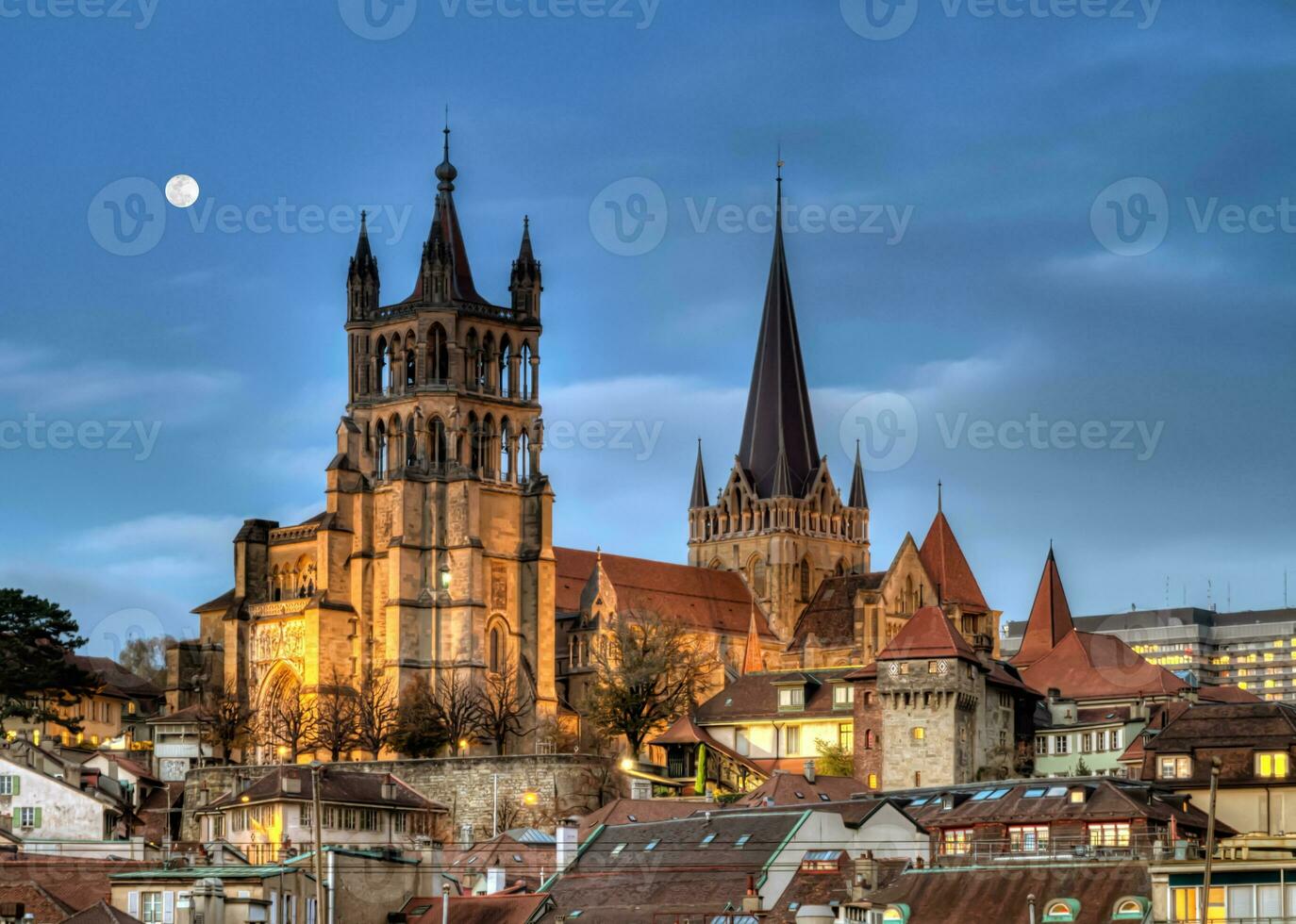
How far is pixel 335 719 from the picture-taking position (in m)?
157

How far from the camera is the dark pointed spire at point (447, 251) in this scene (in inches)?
6870

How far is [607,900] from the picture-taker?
99750mm

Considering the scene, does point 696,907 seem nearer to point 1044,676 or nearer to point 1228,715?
point 1228,715

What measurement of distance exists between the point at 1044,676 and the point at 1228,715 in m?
36.4

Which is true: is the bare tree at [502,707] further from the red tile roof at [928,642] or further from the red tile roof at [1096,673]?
the red tile roof at [928,642]

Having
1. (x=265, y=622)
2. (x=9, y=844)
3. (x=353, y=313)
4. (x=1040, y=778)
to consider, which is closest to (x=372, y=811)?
(x=9, y=844)

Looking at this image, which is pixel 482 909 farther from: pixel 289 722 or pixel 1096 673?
pixel 289 722

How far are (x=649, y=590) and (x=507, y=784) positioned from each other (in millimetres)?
53422

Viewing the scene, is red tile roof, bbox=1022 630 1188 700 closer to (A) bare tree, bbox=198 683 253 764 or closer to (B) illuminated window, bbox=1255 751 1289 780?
(B) illuminated window, bbox=1255 751 1289 780

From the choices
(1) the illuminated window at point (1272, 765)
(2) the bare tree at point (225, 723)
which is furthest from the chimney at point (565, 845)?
(2) the bare tree at point (225, 723)

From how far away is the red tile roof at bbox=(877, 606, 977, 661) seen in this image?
13425 cm

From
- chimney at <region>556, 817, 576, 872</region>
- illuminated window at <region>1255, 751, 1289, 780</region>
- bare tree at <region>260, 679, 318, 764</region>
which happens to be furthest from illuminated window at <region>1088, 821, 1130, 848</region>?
bare tree at <region>260, 679, 318, 764</region>

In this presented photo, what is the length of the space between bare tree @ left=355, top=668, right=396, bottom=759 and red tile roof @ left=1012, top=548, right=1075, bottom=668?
123 ft

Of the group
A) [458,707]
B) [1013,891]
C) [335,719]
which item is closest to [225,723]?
[335,719]
